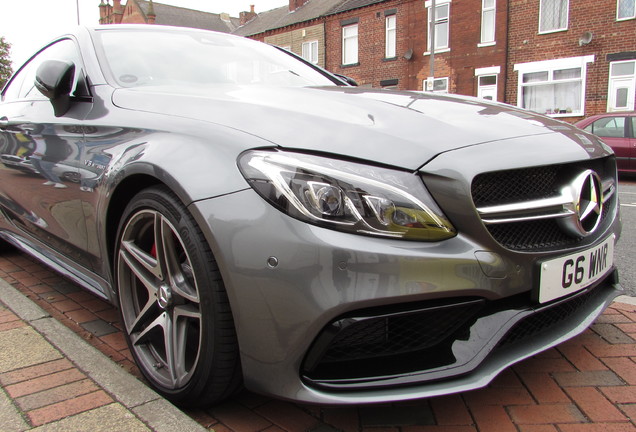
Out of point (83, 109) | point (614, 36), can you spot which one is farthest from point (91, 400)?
point (614, 36)

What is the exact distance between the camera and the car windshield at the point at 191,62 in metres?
2.47

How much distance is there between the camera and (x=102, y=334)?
8.30 feet

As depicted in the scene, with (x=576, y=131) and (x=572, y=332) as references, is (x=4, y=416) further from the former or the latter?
(x=576, y=131)

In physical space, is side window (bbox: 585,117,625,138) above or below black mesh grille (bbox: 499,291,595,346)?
above

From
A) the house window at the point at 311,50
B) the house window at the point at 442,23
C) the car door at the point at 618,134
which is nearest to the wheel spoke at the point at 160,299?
the car door at the point at 618,134

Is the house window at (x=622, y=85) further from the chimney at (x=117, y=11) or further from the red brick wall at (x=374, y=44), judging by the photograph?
the chimney at (x=117, y=11)

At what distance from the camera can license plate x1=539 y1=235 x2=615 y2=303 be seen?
1629 mm

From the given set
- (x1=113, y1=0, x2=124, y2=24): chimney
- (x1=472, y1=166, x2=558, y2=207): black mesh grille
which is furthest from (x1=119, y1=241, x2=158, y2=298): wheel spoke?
(x1=113, y1=0, x2=124, y2=24): chimney

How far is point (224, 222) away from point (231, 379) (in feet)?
1.74

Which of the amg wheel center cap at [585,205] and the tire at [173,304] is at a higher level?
the amg wheel center cap at [585,205]

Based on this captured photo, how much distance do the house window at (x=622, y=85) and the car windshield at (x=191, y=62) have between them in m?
16.5

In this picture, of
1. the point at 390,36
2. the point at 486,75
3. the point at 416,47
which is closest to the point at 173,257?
the point at 486,75

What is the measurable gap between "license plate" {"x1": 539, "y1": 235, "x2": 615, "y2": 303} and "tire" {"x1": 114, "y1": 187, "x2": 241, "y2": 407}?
100 cm

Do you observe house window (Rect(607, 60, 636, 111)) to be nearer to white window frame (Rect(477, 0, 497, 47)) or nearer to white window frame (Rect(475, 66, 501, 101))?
white window frame (Rect(475, 66, 501, 101))
